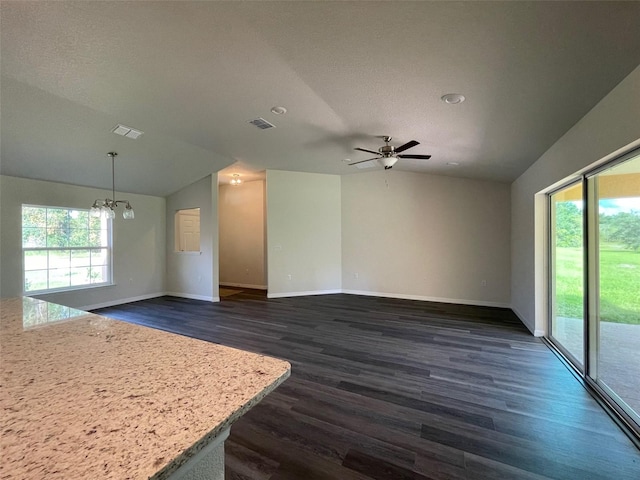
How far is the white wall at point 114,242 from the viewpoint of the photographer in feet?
14.8

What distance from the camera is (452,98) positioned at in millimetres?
2422

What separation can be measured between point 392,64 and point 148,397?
2.43 m

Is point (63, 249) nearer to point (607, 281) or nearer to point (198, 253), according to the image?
point (198, 253)

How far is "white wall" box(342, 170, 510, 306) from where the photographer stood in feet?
18.4

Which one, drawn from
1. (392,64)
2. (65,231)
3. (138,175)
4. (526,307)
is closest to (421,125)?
(392,64)

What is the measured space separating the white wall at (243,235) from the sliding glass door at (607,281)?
641cm

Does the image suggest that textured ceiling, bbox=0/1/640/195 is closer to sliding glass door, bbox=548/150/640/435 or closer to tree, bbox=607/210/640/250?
sliding glass door, bbox=548/150/640/435

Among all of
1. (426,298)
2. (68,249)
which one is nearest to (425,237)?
(426,298)

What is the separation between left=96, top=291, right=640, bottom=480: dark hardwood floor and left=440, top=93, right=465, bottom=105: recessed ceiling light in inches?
104

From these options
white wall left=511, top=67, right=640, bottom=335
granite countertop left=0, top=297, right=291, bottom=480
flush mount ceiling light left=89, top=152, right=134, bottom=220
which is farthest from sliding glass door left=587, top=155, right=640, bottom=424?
flush mount ceiling light left=89, top=152, right=134, bottom=220

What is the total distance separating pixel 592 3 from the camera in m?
1.32

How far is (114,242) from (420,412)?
21.5 ft

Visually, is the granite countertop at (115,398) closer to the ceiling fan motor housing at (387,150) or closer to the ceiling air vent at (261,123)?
the ceiling air vent at (261,123)

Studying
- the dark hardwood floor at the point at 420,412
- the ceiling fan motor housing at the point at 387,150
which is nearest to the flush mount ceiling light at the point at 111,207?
the dark hardwood floor at the point at 420,412
